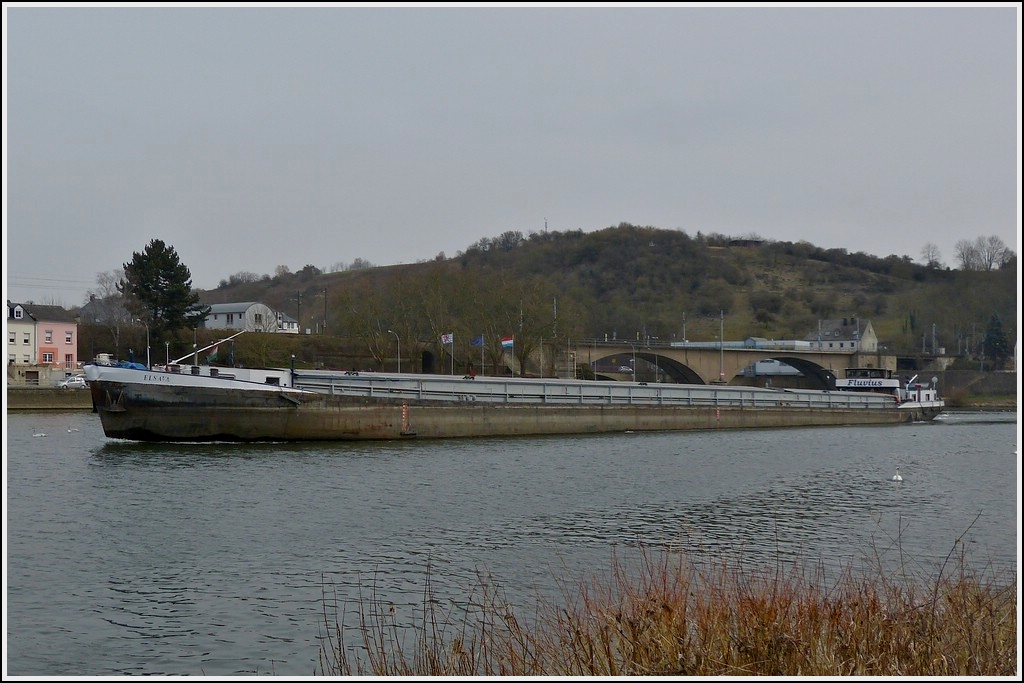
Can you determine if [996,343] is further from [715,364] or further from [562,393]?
[562,393]

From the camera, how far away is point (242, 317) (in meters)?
133

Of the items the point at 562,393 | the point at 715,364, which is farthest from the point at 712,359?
the point at 562,393

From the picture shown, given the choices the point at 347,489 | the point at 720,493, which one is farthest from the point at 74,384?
the point at 720,493

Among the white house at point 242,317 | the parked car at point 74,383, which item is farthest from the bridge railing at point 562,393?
the white house at point 242,317

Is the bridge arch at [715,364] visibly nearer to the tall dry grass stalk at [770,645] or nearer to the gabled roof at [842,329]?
the gabled roof at [842,329]

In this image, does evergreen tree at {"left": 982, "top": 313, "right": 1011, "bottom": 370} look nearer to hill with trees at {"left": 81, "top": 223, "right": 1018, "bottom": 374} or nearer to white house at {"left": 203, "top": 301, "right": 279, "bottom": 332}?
hill with trees at {"left": 81, "top": 223, "right": 1018, "bottom": 374}

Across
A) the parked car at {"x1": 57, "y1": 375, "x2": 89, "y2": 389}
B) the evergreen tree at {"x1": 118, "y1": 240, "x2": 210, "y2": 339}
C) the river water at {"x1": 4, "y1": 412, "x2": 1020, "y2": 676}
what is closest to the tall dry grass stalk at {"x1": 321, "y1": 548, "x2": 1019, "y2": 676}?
the river water at {"x1": 4, "y1": 412, "x2": 1020, "y2": 676}

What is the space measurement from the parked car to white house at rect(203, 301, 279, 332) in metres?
60.7

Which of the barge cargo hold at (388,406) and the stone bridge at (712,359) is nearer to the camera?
the barge cargo hold at (388,406)

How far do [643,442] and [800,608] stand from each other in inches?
1270

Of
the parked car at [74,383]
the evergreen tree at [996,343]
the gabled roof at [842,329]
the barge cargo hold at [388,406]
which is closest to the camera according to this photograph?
the barge cargo hold at [388,406]

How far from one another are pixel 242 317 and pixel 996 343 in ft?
307

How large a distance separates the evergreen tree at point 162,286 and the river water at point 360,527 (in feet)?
120

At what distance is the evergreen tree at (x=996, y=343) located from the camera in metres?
106
